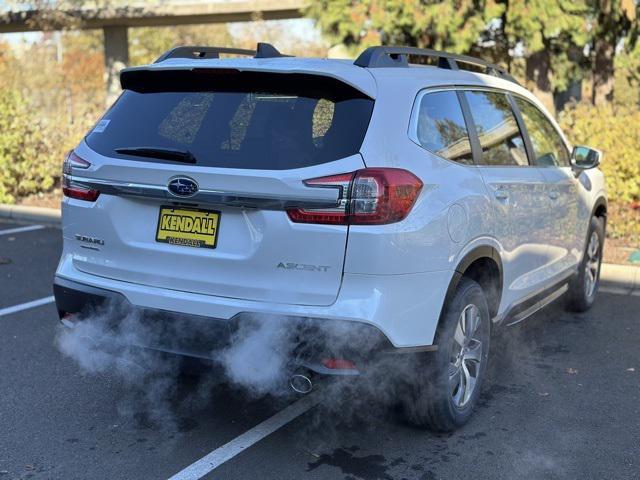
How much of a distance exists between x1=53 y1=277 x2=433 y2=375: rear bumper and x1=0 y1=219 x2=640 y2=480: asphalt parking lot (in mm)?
573

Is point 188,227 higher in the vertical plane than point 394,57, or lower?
lower

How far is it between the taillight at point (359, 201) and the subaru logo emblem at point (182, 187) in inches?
18.6

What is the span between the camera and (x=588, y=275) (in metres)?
6.20

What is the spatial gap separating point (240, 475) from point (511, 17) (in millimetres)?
9845

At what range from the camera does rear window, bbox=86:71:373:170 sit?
128 inches

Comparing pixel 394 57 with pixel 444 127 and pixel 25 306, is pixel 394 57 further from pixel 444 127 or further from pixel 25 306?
pixel 25 306

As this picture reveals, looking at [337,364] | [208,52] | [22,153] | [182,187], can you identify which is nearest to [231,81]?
[182,187]

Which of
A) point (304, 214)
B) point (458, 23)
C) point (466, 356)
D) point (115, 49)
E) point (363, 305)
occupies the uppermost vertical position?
point (458, 23)

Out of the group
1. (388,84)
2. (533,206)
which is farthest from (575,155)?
(388,84)

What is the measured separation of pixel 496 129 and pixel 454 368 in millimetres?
1550

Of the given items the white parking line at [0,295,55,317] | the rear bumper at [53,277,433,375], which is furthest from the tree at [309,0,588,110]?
the rear bumper at [53,277,433,375]

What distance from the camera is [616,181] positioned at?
29.6 ft

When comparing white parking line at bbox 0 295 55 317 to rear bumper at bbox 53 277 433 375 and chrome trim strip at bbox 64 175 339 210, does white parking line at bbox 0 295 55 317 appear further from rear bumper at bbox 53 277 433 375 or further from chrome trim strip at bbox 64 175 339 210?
chrome trim strip at bbox 64 175 339 210

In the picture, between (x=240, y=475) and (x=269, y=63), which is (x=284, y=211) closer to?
(x=269, y=63)
